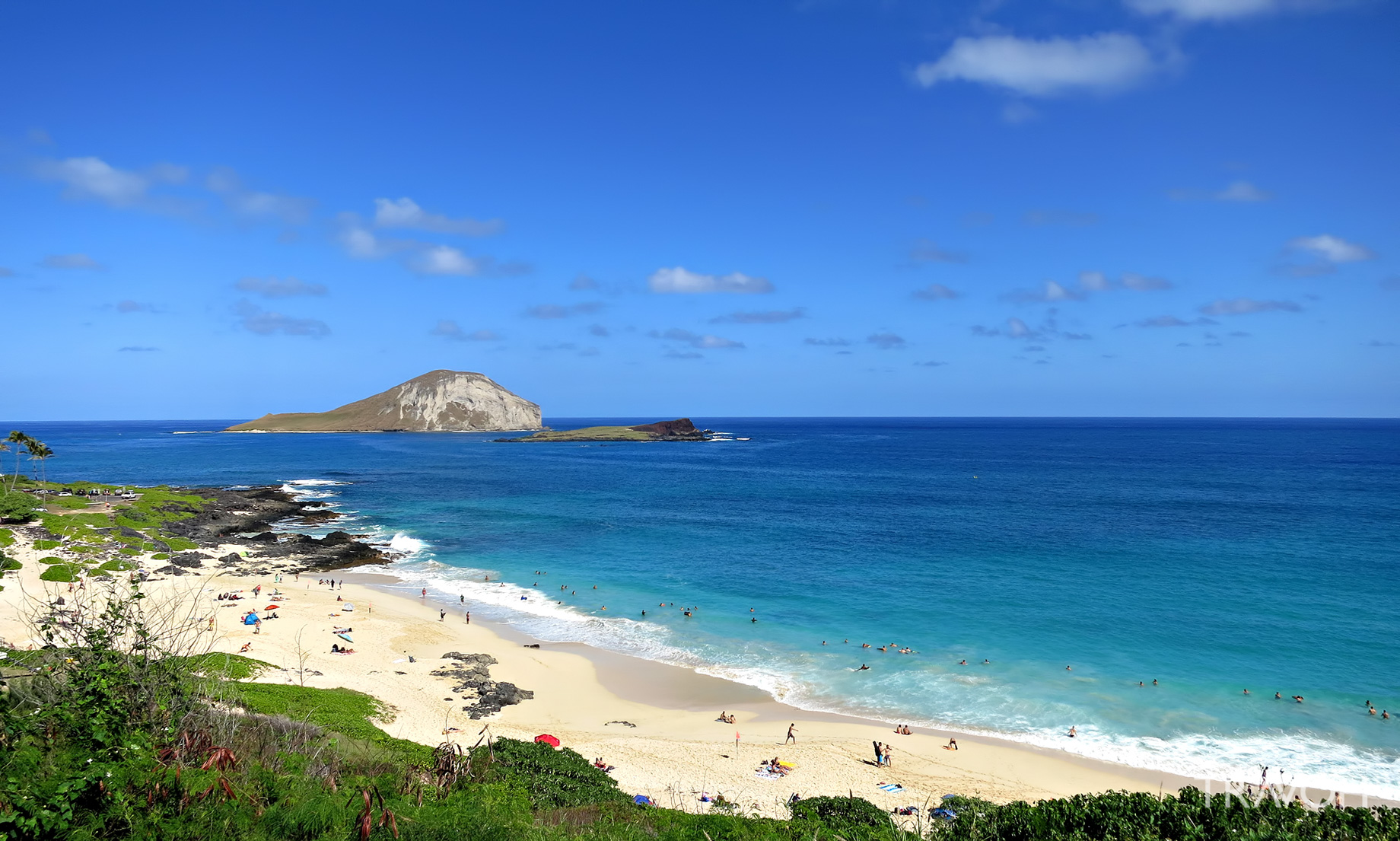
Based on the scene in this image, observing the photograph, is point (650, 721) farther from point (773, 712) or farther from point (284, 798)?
point (284, 798)

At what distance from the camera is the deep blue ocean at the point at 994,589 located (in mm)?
29375

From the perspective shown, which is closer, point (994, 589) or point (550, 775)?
point (550, 775)

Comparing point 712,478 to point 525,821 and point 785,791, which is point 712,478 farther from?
point 525,821

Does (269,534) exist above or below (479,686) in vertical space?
above

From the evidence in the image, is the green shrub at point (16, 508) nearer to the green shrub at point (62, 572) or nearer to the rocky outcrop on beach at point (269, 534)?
the rocky outcrop on beach at point (269, 534)

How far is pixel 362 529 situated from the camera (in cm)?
6906

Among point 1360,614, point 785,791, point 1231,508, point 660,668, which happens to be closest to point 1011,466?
point 1231,508

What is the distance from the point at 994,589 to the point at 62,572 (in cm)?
5685

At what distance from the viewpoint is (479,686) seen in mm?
31906

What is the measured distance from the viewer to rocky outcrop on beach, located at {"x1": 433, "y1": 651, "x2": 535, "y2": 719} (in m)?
30.0

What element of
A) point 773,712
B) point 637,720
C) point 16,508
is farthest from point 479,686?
point 16,508

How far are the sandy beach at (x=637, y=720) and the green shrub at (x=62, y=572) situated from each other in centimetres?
101

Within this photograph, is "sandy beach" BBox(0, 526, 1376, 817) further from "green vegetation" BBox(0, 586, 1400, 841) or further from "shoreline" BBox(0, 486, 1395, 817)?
"green vegetation" BBox(0, 586, 1400, 841)

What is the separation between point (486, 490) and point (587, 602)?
5507 cm
